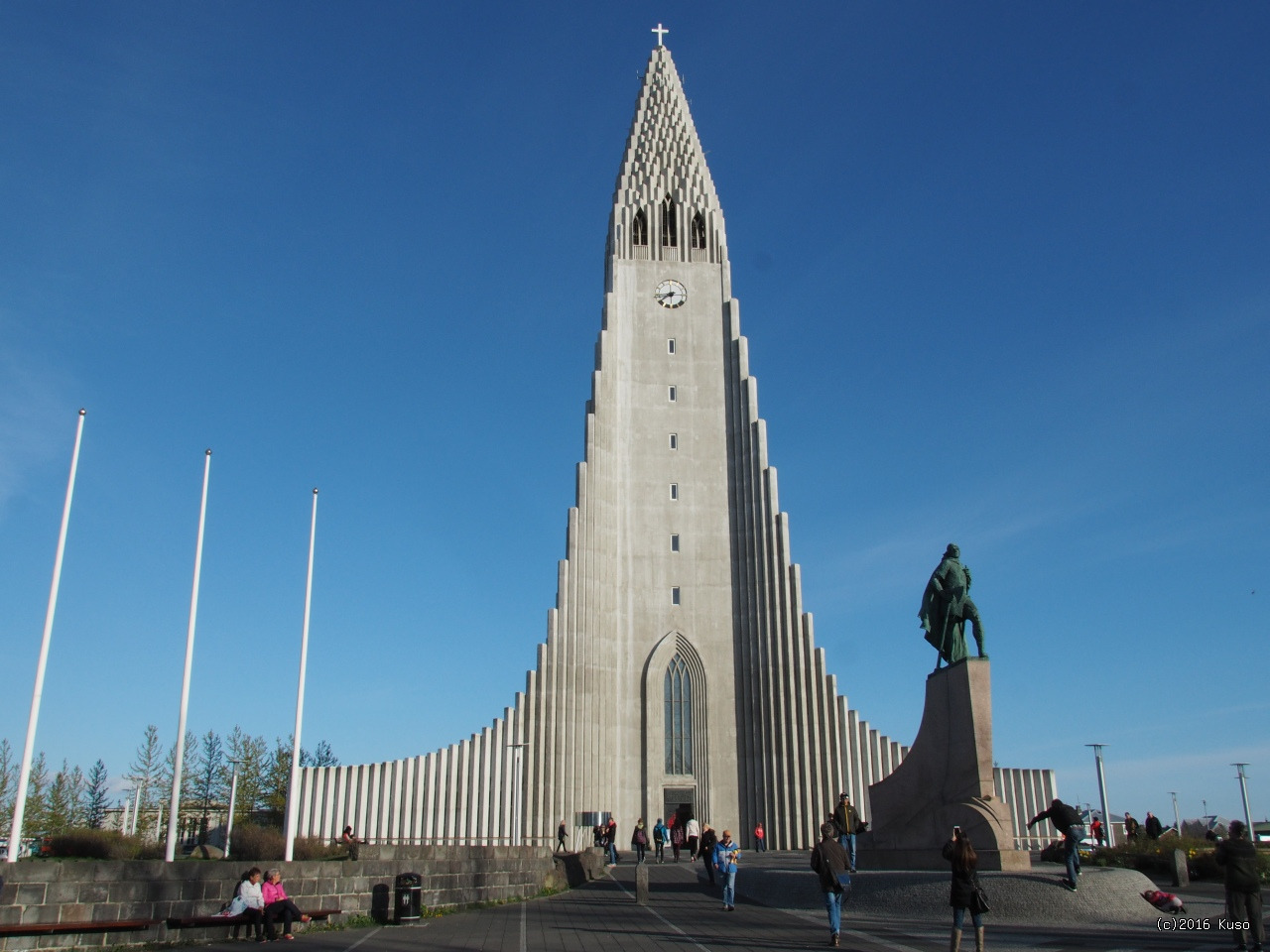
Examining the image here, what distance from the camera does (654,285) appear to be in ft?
153

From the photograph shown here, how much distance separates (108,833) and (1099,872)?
3221cm

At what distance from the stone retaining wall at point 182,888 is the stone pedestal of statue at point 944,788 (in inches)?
312

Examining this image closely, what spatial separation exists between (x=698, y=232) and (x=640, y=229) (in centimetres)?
273

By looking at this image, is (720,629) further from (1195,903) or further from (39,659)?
(39,659)

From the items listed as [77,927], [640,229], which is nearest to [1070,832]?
[77,927]

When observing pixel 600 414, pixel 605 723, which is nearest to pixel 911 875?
pixel 605 723

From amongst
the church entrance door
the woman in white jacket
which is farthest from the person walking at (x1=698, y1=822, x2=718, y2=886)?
the church entrance door

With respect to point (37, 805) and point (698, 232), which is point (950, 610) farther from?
point (37, 805)

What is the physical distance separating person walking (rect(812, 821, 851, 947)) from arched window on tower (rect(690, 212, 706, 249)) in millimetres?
36863

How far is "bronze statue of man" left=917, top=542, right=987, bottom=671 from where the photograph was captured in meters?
20.3

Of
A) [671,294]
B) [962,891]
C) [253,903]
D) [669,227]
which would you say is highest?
[669,227]

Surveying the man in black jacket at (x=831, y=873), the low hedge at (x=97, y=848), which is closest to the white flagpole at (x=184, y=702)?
the man in black jacket at (x=831, y=873)

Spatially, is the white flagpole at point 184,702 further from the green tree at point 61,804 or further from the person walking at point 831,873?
the green tree at point 61,804

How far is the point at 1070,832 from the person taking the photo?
15156 millimetres
